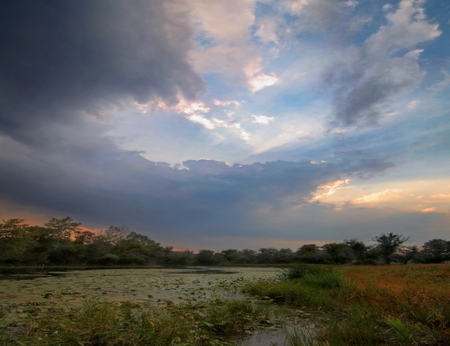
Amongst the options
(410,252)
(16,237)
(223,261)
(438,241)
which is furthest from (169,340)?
(223,261)

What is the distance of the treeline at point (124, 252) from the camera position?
126 feet

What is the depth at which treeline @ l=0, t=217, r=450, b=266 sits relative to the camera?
38.4 metres

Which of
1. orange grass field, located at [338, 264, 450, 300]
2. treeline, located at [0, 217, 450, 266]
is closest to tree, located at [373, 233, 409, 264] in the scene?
treeline, located at [0, 217, 450, 266]

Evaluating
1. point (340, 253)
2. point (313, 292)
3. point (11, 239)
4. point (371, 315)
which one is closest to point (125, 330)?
point (371, 315)

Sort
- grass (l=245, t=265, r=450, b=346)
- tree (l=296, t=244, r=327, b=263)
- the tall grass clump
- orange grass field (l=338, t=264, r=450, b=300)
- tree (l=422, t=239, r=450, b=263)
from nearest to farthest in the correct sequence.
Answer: grass (l=245, t=265, r=450, b=346), orange grass field (l=338, t=264, r=450, b=300), the tall grass clump, tree (l=422, t=239, r=450, b=263), tree (l=296, t=244, r=327, b=263)

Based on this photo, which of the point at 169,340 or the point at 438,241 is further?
the point at 438,241

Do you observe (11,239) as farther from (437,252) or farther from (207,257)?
(437,252)

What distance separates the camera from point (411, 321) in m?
5.39

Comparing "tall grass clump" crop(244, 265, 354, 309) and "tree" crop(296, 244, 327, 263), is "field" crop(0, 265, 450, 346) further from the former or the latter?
"tree" crop(296, 244, 327, 263)

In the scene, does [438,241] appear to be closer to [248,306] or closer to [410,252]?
[410,252]

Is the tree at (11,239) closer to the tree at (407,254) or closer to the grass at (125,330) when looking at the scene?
the grass at (125,330)

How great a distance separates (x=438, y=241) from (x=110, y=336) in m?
56.6

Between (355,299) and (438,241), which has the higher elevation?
(438,241)

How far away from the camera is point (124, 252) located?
184ft
